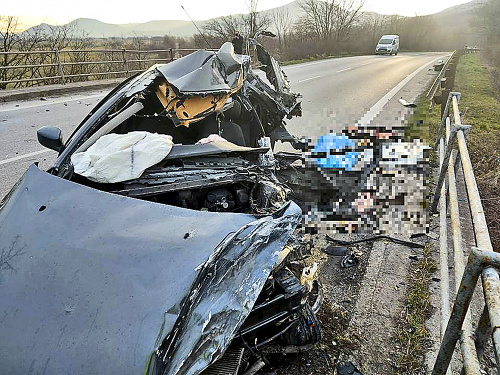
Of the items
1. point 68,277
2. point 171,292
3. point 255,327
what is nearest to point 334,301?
point 255,327

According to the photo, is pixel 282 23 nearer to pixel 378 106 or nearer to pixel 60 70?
pixel 60 70

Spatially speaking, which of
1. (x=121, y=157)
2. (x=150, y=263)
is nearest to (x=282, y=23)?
(x=121, y=157)

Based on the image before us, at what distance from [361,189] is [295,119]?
180 inches

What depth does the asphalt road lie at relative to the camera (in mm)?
6305

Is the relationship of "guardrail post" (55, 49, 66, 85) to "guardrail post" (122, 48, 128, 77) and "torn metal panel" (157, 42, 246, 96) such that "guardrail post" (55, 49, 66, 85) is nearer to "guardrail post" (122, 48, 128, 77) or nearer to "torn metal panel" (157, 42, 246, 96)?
"guardrail post" (122, 48, 128, 77)

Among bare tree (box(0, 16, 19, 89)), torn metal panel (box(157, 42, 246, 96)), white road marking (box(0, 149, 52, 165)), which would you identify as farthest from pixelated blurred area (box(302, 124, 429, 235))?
bare tree (box(0, 16, 19, 89))

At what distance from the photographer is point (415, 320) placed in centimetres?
277

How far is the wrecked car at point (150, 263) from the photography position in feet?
5.14

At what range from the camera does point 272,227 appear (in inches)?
80.4

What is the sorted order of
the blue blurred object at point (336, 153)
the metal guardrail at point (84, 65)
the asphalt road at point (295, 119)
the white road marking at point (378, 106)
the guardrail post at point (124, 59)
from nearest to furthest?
the blue blurred object at point (336, 153), the asphalt road at point (295, 119), the white road marking at point (378, 106), the metal guardrail at point (84, 65), the guardrail post at point (124, 59)

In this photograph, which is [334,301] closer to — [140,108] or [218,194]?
[218,194]

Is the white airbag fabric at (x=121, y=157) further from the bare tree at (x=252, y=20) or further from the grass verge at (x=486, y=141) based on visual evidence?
the bare tree at (x=252, y=20)

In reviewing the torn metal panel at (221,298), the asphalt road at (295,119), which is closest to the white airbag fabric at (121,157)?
the torn metal panel at (221,298)

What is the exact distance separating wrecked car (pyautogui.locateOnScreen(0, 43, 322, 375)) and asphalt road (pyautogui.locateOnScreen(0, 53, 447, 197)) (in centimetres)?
310
